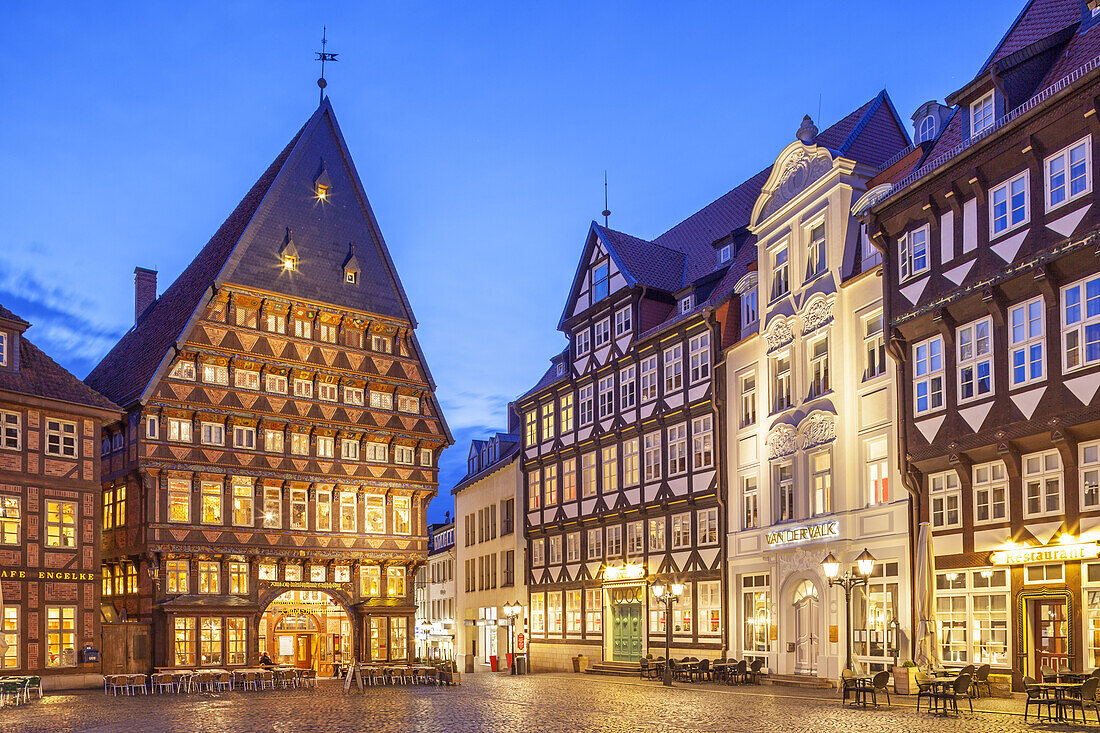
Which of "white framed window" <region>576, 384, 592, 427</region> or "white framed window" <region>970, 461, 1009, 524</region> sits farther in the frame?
"white framed window" <region>576, 384, 592, 427</region>

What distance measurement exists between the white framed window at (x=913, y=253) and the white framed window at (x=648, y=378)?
49.7 ft

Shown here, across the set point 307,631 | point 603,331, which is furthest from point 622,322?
point 307,631

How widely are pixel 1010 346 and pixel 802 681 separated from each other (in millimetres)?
13115

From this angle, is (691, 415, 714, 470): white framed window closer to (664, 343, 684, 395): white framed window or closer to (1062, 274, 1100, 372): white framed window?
(664, 343, 684, 395): white framed window

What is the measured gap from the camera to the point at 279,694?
119 ft

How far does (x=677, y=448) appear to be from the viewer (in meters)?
43.9

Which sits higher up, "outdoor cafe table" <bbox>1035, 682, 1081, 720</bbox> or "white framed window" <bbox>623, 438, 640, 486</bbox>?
"white framed window" <bbox>623, 438, 640, 486</bbox>

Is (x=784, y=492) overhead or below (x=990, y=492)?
below

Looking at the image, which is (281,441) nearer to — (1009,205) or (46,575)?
(46,575)

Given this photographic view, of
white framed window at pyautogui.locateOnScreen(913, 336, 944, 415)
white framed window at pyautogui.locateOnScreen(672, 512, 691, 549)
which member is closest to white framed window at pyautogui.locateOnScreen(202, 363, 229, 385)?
white framed window at pyautogui.locateOnScreen(672, 512, 691, 549)

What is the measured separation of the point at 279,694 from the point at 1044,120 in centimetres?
2655

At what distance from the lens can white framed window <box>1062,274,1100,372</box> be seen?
82.2 feet

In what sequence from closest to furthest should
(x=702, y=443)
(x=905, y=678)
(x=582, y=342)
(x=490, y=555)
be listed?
(x=905, y=678)
(x=702, y=443)
(x=582, y=342)
(x=490, y=555)

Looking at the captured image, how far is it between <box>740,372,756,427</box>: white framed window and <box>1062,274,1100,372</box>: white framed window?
48.0 ft
